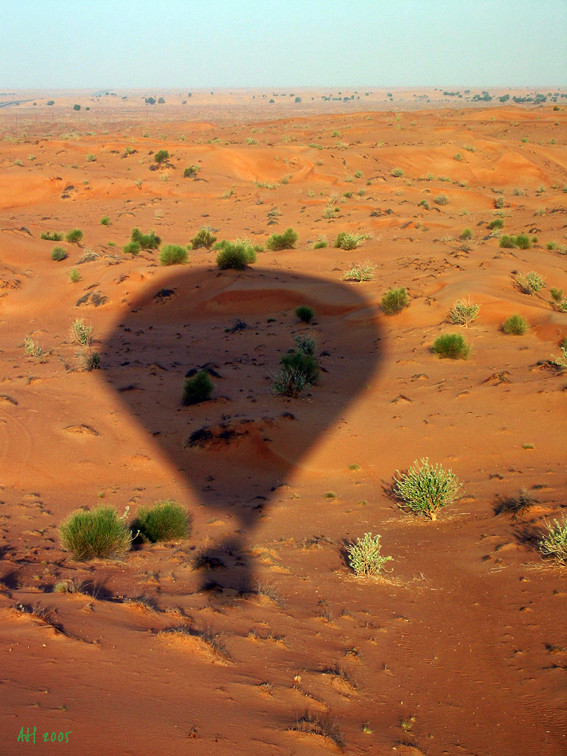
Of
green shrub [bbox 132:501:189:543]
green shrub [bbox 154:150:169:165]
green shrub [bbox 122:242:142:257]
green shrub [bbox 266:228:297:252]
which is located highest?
green shrub [bbox 154:150:169:165]

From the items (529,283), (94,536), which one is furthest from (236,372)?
(529,283)

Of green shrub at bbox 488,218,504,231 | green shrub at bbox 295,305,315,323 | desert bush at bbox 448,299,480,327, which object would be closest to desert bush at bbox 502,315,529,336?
desert bush at bbox 448,299,480,327

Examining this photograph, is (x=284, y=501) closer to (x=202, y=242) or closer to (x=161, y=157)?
(x=202, y=242)

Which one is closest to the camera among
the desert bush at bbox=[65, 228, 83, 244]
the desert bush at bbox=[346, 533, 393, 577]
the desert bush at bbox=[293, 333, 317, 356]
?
the desert bush at bbox=[346, 533, 393, 577]

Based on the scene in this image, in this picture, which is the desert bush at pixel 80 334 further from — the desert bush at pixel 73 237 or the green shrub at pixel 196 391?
the desert bush at pixel 73 237

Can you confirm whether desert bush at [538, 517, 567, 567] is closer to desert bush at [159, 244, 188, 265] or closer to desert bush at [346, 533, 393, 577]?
desert bush at [346, 533, 393, 577]

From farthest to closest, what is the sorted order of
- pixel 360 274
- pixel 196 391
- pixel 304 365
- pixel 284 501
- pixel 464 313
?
pixel 360 274, pixel 464 313, pixel 304 365, pixel 196 391, pixel 284 501

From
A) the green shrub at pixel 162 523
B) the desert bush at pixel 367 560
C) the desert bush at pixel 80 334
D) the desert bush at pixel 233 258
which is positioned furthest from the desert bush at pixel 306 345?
the desert bush at pixel 367 560
